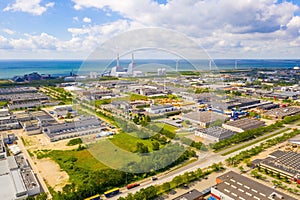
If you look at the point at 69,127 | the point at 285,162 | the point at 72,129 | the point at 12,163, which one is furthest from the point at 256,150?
the point at 12,163

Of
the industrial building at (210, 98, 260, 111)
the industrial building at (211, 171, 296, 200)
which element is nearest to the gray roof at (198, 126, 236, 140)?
the industrial building at (211, 171, 296, 200)

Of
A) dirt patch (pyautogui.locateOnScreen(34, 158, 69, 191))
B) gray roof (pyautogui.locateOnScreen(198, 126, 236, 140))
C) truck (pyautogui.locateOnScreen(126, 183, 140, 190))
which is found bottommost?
dirt patch (pyautogui.locateOnScreen(34, 158, 69, 191))

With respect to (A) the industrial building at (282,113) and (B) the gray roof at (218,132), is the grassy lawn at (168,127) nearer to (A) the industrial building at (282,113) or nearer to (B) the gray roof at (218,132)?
(B) the gray roof at (218,132)

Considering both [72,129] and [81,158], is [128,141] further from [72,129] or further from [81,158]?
[72,129]

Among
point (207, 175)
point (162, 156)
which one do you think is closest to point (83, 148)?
point (162, 156)

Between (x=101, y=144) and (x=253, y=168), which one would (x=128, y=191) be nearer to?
(x=101, y=144)

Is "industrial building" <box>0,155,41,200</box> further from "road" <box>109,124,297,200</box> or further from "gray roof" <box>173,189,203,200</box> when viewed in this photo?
"gray roof" <box>173,189,203,200</box>

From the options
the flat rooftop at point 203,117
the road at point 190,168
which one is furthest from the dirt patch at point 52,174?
the flat rooftop at point 203,117
